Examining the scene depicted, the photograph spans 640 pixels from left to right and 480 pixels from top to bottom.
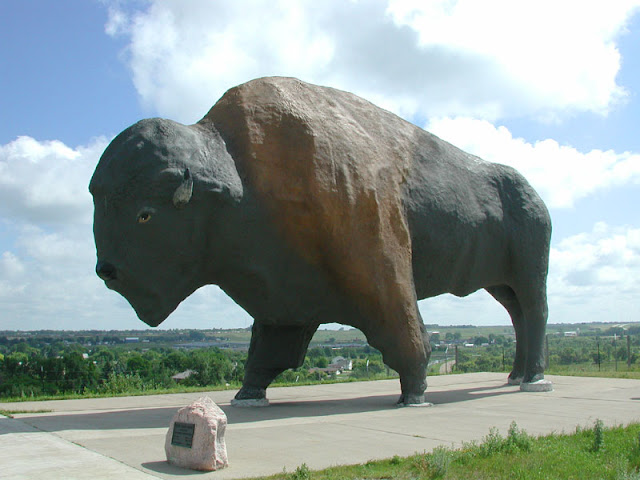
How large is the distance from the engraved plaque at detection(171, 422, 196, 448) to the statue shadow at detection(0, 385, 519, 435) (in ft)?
7.08

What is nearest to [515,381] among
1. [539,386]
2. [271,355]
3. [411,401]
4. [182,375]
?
[539,386]

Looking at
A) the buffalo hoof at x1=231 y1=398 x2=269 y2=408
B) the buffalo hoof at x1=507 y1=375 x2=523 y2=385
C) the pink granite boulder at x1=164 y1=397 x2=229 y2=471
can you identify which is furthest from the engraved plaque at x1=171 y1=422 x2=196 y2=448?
the buffalo hoof at x1=507 y1=375 x2=523 y2=385

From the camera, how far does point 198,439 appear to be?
4711 millimetres

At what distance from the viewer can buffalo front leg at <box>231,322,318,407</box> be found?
9242 mm

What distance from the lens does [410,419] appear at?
725 cm

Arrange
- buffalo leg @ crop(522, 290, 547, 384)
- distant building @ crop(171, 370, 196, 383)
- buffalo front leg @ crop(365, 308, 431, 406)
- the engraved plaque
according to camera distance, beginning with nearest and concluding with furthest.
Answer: the engraved plaque < buffalo front leg @ crop(365, 308, 431, 406) < buffalo leg @ crop(522, 290, 547, 384) < distant building @ crop(171, 370, 196, 383)

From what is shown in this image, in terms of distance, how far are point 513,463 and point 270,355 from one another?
5005 mm

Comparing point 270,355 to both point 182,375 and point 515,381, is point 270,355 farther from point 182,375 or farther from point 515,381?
point 182,375

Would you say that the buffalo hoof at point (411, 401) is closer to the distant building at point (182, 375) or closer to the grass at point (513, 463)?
the grass at point (513, 463)

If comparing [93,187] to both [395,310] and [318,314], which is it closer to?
[318,314]

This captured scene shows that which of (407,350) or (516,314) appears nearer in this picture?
(407,350)

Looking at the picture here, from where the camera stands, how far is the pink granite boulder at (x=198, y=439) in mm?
4645

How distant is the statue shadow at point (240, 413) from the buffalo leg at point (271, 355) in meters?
0.37

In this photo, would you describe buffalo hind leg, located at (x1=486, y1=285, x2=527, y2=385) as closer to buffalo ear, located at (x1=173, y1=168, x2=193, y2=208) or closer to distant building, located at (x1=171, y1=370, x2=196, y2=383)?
buffalo ear, located at (x1=173, y1=168, x2=193, y2=208)
